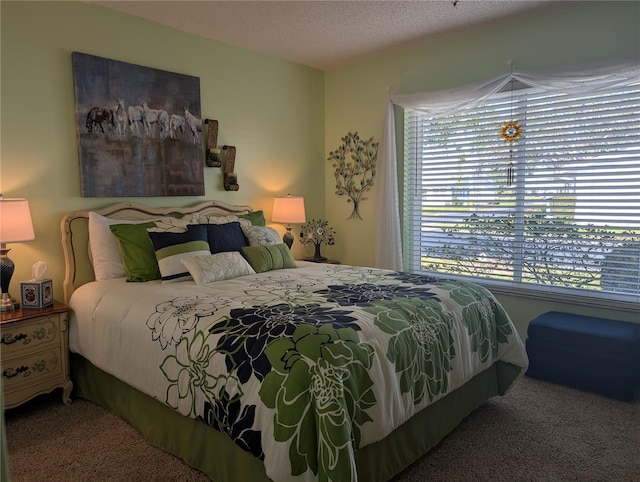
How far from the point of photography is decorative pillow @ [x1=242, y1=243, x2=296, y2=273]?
343cm

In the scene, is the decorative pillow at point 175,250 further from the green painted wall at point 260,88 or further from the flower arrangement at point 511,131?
the flower arrangement at point 511,131

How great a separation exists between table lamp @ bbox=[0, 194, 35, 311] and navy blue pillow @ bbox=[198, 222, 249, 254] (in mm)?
1115

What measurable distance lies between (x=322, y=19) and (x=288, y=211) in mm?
1695

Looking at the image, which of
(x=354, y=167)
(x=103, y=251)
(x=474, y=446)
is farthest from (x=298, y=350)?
(x=354, y=167)

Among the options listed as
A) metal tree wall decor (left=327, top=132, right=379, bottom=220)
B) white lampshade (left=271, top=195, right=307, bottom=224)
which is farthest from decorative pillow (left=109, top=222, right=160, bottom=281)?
metal tree wall decor (left=327, top=132, right=379, bottom=220)

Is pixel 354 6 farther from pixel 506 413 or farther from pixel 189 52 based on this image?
pixel 506 413

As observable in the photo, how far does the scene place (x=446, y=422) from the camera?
98.8 inches

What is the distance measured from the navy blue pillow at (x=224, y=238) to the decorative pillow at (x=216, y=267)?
130mm

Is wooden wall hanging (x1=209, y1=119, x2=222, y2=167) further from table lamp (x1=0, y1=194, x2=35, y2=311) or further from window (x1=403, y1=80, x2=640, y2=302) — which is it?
window (x1=403, y1=80, x2=640, y2=302)

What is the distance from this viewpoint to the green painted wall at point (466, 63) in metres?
3.37

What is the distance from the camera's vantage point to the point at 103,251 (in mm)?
3199

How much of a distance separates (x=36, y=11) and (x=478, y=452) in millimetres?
3741

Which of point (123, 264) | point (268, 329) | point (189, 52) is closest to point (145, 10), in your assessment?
point (189, 52)

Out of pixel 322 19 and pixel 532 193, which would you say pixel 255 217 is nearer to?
pixel 322 19
